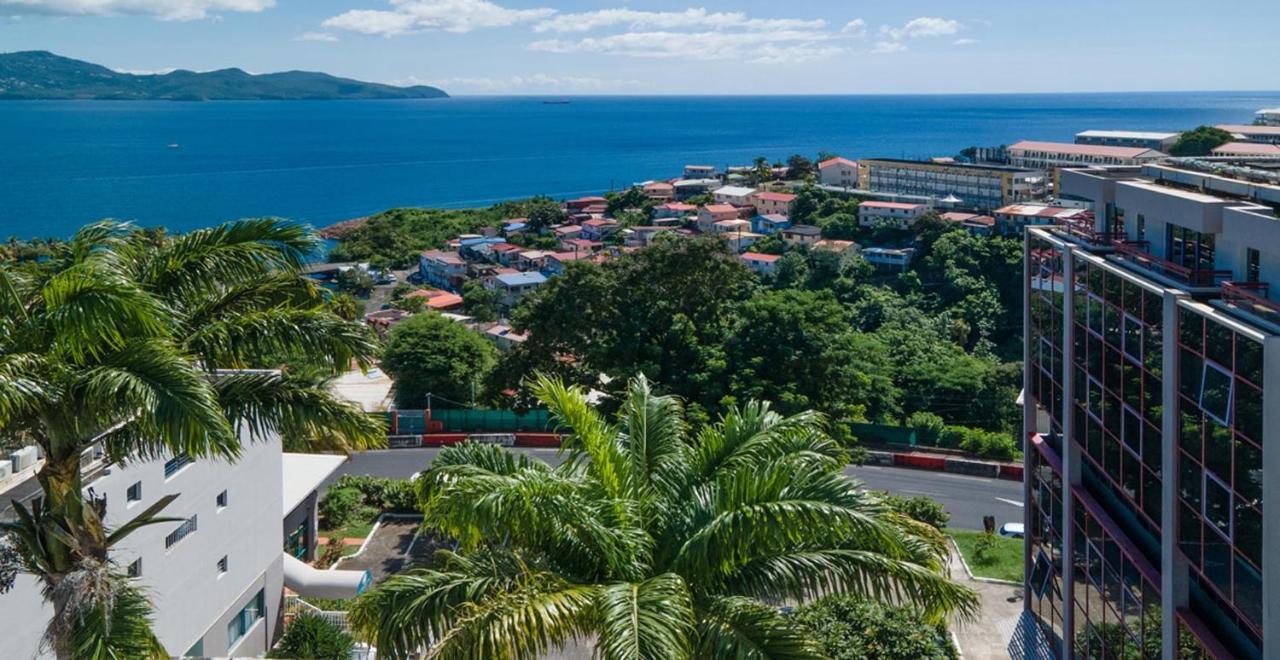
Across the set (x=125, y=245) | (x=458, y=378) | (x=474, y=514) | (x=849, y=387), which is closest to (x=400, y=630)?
(x=474, y=514)

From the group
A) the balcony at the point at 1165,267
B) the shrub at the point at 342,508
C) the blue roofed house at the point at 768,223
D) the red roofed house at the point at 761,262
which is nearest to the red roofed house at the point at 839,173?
the blue roofed house at the point at 768,223

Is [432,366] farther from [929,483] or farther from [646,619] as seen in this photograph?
[646,619]

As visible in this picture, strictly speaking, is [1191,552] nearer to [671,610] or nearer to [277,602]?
[671,610]

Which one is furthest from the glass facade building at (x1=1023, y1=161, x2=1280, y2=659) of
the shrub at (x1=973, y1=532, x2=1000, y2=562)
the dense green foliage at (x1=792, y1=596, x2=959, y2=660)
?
the shrub at (x1=973, y1=532, x2=1000, y2=562)

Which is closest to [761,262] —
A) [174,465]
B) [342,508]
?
[342,508]

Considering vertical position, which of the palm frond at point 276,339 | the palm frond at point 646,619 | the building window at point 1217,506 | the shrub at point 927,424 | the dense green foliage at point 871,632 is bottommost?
the shrub at point 927,424

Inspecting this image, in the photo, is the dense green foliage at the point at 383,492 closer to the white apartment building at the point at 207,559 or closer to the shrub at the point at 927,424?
the white apartment building at the point at 207,559
